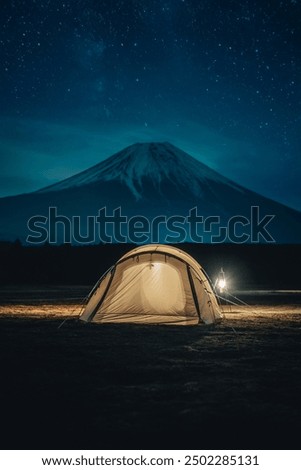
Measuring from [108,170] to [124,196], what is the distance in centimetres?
1864

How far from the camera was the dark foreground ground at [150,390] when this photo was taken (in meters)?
4.66

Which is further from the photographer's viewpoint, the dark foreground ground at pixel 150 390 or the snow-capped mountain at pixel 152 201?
the snow-capped mountain at pixel 152 201

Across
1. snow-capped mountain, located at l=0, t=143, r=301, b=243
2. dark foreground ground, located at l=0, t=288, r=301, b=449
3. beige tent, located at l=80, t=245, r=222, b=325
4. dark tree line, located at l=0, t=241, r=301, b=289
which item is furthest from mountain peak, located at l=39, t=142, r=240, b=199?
dark foreground ground, located at l=0, t=288, r=301, b=449

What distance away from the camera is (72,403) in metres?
5.71

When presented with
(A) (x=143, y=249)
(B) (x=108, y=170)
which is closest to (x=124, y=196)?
(B) (x=108, y=170)

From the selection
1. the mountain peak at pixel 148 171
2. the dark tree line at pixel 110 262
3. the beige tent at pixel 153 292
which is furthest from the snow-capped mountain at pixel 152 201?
the beige tent at pixel 153 292

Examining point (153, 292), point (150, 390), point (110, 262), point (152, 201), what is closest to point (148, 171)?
point (152, 201)

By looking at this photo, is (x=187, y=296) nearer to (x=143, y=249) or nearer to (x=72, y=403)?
(x=143, y=249)

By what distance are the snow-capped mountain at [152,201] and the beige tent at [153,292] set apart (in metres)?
126

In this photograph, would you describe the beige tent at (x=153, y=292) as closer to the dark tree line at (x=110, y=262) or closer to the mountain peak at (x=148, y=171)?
the dark tree line at (x=110, y=262)

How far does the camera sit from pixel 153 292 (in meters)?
14.2
